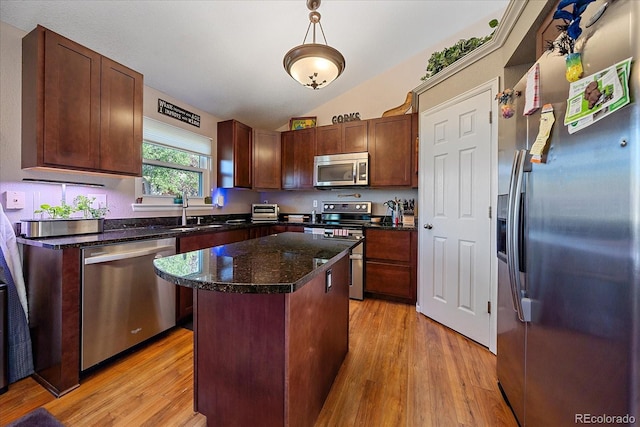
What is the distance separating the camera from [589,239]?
746 millimetres

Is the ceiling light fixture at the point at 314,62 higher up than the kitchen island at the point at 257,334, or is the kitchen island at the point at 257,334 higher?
the ceiling light fixture at the point at 314,62

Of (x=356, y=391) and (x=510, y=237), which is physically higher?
(x=510, y=237)

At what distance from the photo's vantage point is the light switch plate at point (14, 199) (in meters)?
1.68

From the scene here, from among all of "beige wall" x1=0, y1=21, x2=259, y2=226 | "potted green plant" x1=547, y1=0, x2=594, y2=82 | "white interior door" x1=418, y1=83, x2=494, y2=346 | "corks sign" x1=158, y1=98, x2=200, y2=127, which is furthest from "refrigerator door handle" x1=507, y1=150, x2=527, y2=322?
"corks sign" x1=158, y1=98, x2=200, y2=127

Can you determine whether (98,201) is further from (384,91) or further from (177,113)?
(384,91)

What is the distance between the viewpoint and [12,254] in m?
1.60

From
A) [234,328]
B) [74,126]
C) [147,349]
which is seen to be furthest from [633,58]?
[147,349]

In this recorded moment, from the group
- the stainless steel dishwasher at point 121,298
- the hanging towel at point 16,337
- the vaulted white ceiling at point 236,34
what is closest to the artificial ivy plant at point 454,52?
the vaulted white ceiling at point 236,34

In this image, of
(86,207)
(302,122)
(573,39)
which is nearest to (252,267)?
(573,39)

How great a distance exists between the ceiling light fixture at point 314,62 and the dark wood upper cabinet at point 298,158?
1996 mm

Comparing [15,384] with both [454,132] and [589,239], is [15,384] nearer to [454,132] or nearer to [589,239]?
[589,239]

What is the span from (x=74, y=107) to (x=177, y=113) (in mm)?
1253

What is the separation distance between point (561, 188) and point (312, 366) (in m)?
1.26

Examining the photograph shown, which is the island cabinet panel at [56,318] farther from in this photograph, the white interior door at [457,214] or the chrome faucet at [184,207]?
the white interior door at [457,214]
